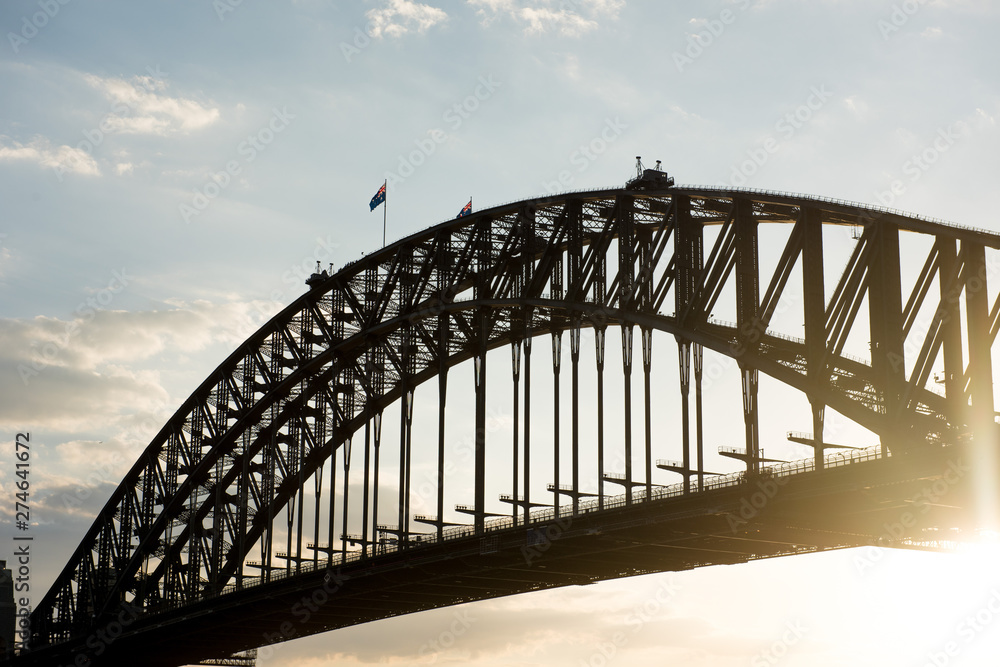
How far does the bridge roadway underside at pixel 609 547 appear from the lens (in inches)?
2408

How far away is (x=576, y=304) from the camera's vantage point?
270 ft

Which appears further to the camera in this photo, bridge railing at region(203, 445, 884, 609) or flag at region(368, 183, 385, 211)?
flag at region(368, 183, 385, 211)

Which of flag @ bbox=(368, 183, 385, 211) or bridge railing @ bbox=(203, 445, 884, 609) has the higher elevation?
flag @ bbox=(368, 183, 385, 211)

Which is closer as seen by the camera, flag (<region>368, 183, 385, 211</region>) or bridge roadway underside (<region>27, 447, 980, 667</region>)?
bridge roadway underside (<region>27, 447, 980, 667</region>)

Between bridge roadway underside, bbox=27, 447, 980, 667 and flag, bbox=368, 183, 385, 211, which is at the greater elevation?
flag, bbox=368, 183, 385, 211

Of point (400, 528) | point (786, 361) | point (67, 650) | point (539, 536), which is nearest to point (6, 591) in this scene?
point (67, 650)

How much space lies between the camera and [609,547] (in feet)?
252

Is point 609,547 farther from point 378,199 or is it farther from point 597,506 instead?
point 378,199

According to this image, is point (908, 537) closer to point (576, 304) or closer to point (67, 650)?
point (576, 304)

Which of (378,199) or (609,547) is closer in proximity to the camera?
(609,547)

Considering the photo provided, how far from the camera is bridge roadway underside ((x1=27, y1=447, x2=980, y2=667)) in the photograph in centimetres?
6116

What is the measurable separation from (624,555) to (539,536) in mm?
6243

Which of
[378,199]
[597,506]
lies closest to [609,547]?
[597,506]

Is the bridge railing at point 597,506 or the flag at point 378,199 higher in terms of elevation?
the flag at point 378,199
